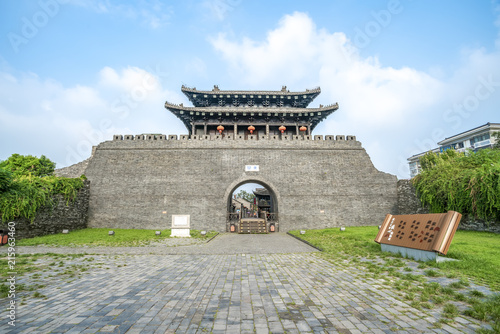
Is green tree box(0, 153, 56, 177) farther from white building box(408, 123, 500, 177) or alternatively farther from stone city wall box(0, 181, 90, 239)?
white building box(408, 123, 500, 177)

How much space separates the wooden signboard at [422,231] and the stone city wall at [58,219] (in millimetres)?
15632

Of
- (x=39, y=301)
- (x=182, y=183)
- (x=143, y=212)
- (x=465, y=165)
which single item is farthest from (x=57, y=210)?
(x=465, y=165)

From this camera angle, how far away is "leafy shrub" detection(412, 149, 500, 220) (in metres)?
10.6

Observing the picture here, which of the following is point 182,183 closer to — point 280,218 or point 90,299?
Answer: point 280,218

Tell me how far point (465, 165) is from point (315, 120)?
38.5ft

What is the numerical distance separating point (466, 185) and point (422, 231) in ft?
26.3

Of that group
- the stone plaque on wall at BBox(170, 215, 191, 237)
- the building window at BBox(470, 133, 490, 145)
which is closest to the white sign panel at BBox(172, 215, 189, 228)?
the stone plaque on wall at BBox(170, 215, 191, 237)

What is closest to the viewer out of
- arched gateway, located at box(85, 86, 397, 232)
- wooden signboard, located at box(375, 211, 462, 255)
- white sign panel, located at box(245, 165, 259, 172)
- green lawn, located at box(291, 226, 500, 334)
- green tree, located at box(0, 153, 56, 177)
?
green lawn, located at box(291, 226, 500, 334)

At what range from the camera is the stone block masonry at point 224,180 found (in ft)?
55.6

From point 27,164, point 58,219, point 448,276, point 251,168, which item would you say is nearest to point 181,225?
point 251,168

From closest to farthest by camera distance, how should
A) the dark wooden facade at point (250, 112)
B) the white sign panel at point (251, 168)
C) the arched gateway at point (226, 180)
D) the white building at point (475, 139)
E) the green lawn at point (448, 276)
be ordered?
the green lawn at point (448, 276) < the arched gateway at point (226, 180) < the white sign panel at point (251, 168) < the dark wooden facade at point (250, 112) < the white building at point (475, 139)

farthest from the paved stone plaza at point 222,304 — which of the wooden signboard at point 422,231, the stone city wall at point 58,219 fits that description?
the stone city wall at point 58,219

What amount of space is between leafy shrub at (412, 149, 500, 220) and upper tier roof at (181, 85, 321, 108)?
12.6m

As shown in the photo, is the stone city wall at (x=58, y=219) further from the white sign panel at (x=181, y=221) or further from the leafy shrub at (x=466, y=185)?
the leafy shrub at (x=466, y=185)
